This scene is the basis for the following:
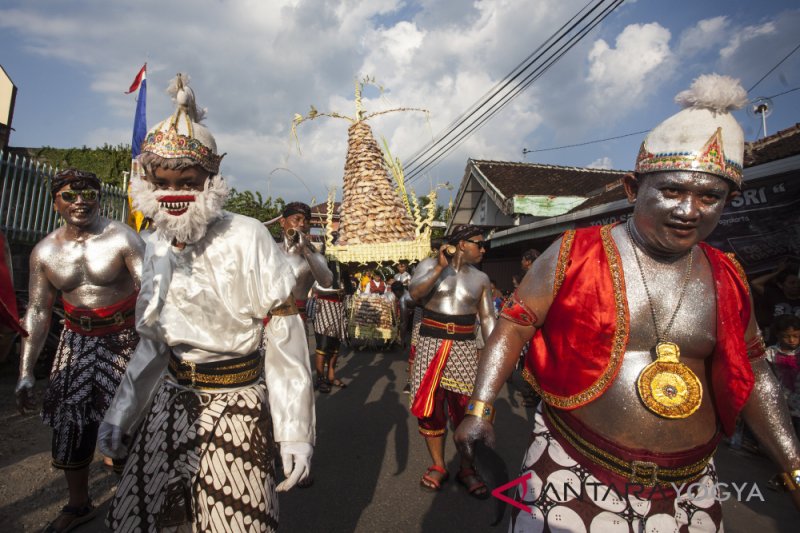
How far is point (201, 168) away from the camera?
204 centimetres

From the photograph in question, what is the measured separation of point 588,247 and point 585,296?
220mm

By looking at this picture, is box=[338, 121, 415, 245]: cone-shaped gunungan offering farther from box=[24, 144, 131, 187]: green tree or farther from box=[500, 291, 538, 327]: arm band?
box=[500, 291, 538, 327]: arm band

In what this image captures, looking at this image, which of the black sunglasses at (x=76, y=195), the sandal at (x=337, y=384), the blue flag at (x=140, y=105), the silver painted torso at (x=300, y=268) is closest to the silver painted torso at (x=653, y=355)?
the black sunglasses at (x=76, y=195)

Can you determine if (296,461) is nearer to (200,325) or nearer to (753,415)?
(200,325)

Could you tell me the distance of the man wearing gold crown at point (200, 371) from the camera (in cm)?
186

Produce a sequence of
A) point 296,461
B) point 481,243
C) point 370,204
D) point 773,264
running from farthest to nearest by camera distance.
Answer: point 370,204, point 773,264, point 481,243, point 296,461

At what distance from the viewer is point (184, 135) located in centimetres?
201

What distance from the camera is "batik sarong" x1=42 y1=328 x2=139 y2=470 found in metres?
3.20

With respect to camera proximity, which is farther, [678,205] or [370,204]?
[370,204]

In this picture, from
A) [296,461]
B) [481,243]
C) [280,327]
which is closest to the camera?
[296,461]

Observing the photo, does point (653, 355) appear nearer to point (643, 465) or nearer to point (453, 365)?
point (643, 465)

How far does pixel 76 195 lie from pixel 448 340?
313 cm

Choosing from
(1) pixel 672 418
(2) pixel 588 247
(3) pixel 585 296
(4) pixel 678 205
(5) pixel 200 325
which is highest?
(4) pixel 678 205

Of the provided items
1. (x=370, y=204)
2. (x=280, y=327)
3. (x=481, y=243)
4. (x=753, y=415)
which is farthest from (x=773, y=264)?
(x=370, y=204)
